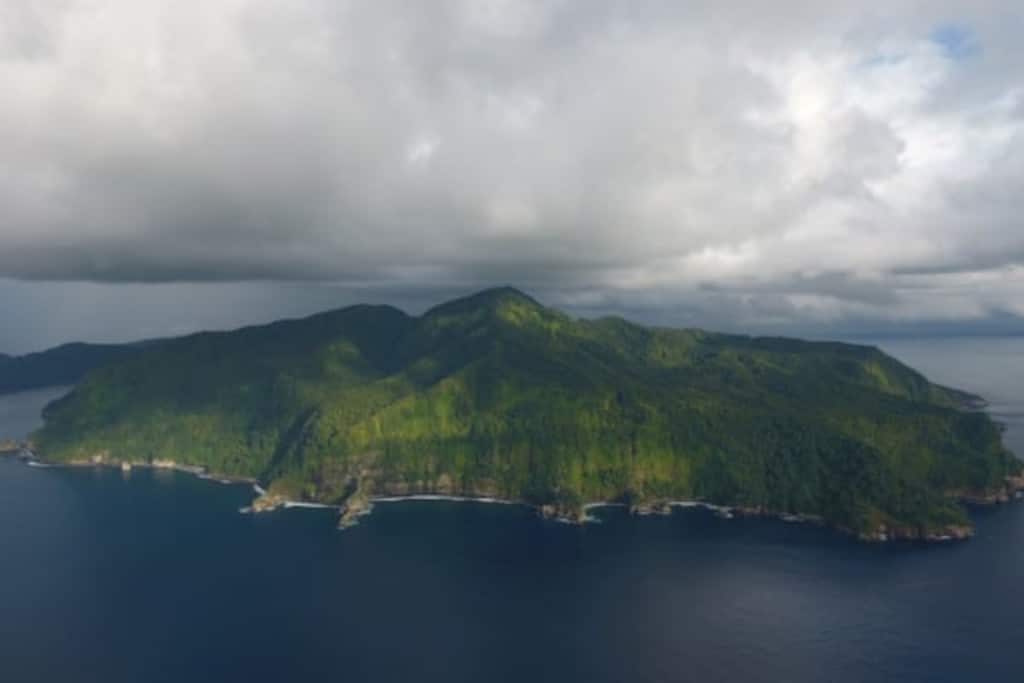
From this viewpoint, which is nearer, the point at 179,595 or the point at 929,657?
the point at 929,657

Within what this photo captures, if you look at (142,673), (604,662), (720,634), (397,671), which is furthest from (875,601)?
(142,673)

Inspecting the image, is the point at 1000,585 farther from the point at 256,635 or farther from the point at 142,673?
the point at 142,673

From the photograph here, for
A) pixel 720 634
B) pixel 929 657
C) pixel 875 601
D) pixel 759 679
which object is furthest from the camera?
pixel 875 601

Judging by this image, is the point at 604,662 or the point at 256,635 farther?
the point at 256,635

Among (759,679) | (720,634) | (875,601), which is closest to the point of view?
(759,679)

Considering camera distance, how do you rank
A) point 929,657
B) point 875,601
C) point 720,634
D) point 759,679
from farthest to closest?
1. point 875,601
2. point 720,634
3. point 929,657
4. point 759,679

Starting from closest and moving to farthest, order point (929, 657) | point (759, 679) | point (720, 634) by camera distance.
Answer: point (759, 679)
point (929, 657)
point (720, 634)

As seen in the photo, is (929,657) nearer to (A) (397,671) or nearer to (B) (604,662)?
(B) (604,662)

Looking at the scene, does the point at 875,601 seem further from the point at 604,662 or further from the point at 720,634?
the point at 604,662

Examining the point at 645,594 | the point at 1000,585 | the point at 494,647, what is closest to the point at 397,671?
the point at 494,647
